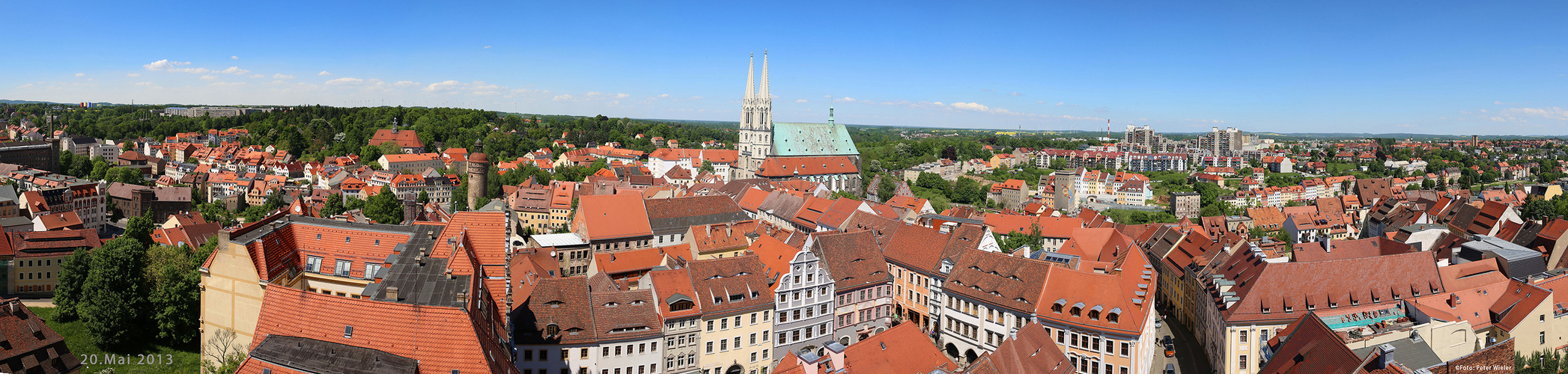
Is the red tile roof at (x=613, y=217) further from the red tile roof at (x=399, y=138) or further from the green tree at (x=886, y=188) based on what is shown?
the red tile roof at (x=399, y=138)

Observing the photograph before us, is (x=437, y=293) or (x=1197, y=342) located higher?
(x=437, y=293)

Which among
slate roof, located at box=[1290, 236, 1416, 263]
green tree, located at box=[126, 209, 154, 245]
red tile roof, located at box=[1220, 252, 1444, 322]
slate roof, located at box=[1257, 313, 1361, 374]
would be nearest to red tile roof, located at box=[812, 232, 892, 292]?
red tile roof, located at box=[1220, 252, 1444, 322]

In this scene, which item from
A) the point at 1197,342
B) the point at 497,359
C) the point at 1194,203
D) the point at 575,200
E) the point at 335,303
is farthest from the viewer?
the point at 1194,203

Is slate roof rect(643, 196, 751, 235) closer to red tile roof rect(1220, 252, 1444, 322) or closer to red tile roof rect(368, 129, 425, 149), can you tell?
red tile roof rect(1220, 252, 1444, 322)

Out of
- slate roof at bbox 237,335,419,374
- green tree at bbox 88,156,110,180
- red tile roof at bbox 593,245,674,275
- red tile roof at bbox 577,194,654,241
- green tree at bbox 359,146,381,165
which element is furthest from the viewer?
green tree at bbox 359,146,381,165

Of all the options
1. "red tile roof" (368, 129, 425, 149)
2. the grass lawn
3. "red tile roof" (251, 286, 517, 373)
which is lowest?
the grass lawn

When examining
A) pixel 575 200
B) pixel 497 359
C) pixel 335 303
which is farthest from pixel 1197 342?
pixel 575 200

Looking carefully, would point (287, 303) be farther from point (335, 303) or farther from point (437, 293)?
point (437, 293)
